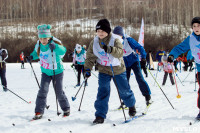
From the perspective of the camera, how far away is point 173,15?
131ft

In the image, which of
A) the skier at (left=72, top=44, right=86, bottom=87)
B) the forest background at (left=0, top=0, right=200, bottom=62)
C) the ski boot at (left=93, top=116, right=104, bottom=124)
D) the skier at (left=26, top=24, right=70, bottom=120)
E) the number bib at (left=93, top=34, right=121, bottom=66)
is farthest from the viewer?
the forest background at (left=0, top=0, right=200, bottom=62)

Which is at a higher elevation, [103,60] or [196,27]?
[196,27]

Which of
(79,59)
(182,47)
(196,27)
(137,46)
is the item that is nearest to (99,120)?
(137,46)

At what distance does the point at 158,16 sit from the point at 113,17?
26.3ft

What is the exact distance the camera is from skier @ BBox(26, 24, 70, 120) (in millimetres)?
3914

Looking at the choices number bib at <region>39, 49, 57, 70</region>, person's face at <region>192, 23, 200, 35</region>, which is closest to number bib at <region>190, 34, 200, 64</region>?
person's face at <region>192, 23, 200, 35</region>

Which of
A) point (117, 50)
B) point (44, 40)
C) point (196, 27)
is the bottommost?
point (117, 50)

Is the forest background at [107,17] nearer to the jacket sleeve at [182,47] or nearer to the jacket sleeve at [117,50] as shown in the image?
the jacket sleeve at [182,47]

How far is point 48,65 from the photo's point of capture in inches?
156

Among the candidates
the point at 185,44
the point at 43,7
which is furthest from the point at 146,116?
the point at 43,7

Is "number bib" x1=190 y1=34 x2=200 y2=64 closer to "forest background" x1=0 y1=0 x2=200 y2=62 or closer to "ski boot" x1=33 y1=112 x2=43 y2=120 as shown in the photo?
"ski boot" x1=33 y1=112 x2=43 y2=120

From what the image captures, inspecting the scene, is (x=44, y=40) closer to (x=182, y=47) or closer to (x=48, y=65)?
(x=48, y=65)

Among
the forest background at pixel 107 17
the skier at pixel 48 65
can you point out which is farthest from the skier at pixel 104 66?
the forest background at pixel 107 17

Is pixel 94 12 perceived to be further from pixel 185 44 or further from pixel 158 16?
pixel 185 44
